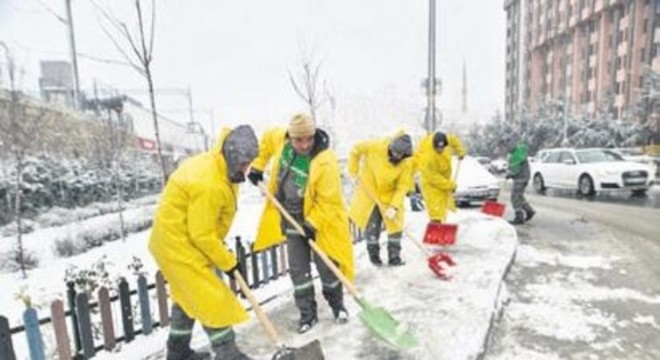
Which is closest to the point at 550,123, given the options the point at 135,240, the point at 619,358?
the point at 135,240

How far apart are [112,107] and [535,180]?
50.0 ft

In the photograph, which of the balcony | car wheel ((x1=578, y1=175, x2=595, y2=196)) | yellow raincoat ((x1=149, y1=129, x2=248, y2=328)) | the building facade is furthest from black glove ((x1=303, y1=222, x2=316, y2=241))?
the balcony

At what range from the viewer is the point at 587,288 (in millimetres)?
5004

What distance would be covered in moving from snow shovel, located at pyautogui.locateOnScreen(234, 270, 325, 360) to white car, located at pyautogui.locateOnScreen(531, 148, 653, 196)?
12.6m

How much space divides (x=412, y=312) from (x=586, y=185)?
38.4 ft

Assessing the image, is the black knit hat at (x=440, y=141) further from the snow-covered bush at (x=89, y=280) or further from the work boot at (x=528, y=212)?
the snow-covered bush at (x=89, y=280)

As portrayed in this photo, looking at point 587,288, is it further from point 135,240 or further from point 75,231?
point 75,231

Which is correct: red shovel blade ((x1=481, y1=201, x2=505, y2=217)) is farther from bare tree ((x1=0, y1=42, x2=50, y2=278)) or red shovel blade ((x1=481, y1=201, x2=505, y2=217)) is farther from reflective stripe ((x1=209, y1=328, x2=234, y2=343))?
bare tree ((x1=0, y1=42, x2=50, y2=278))

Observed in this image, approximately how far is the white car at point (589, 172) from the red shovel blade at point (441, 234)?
8731 millimetres

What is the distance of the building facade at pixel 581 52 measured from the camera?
120 ft

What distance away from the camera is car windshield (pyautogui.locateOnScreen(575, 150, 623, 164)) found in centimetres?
1382

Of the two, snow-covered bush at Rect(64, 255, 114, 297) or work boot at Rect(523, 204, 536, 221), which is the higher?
snow-covered bush at Rect(64, 255, 114, 297)

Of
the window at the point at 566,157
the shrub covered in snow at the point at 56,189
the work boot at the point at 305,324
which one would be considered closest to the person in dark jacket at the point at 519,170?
the work boot at the point at 305,324

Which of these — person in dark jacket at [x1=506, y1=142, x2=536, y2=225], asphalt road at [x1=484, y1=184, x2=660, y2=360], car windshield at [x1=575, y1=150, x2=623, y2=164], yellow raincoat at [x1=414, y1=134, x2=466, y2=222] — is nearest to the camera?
asphalt road at [x1=484, y1=184, x2=660, y2=360]
